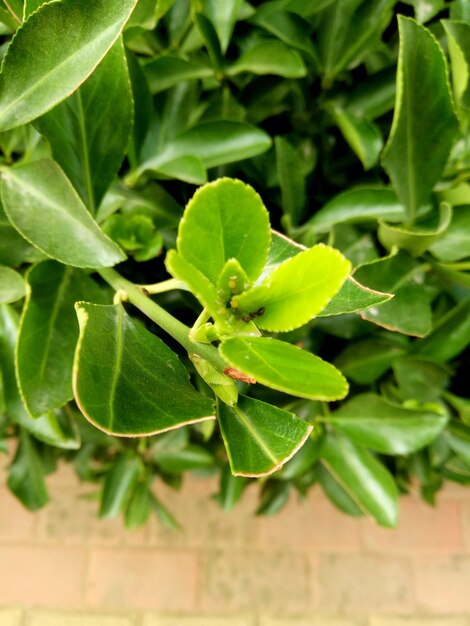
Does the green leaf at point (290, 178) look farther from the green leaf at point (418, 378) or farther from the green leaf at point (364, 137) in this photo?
the green leaf at point (418, 378)

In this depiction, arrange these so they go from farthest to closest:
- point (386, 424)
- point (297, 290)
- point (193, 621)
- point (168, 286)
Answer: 1. point (193, 621)
2. point (386, 424)
3. point (168, 286)
4. point (297, 290)

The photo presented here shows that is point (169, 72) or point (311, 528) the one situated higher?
point (169, 72)

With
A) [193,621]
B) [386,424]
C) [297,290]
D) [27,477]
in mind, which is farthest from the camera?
[193,621]

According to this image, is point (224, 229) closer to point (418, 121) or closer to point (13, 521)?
point (418, 121)

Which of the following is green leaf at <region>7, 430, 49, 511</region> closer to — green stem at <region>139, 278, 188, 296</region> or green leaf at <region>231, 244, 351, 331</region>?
green stem at <region>139, 278, 188, 296</region>

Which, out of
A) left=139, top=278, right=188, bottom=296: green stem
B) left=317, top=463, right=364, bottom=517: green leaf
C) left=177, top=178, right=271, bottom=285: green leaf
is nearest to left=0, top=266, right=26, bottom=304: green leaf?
left=139, top=278, right=188, bottom=296: green stem

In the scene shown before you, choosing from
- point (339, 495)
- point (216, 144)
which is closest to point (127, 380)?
point (216, 144)

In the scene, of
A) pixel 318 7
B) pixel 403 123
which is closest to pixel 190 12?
pixel 318 7

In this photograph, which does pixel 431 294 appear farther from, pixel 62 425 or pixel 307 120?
pixel 62 425
